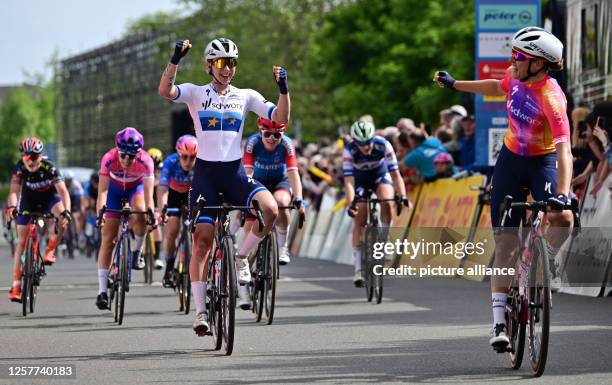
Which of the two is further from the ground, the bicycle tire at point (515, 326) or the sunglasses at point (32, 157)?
the sunglasses at point (32, 157)

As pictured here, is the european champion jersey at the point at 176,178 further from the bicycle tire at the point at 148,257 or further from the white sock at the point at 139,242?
the bicycle tire at the point at 148,257

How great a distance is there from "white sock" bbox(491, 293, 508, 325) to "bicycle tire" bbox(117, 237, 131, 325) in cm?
504

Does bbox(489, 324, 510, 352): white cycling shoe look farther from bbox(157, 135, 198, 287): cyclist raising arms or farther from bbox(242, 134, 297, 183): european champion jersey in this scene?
bbox(157, 135, 198, 287): cyclist raising arms

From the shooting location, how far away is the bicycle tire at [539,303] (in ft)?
29.2

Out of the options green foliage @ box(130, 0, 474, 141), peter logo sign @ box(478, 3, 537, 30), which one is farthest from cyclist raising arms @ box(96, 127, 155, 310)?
green foliage @ box(130, 0, 474, 141)

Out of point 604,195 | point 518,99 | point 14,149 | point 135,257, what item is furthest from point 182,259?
point 14,149

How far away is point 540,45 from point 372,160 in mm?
7405

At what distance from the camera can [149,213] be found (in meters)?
15.3

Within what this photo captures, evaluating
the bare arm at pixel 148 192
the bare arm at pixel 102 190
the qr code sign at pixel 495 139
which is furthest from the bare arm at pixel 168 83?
the qr code sign at pixel 495 139

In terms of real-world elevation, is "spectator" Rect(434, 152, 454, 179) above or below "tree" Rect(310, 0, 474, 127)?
below

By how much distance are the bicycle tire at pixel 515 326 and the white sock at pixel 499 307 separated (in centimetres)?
3

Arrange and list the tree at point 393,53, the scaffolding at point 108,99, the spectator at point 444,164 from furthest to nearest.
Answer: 1. the scaffolding at point 108,99
2. the tree at point 393,53
3. the spectator at point 444,164

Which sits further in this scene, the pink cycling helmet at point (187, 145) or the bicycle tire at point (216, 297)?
the pink cycling helmet at point (187, 145)

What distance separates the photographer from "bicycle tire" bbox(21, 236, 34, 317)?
15.3 m
